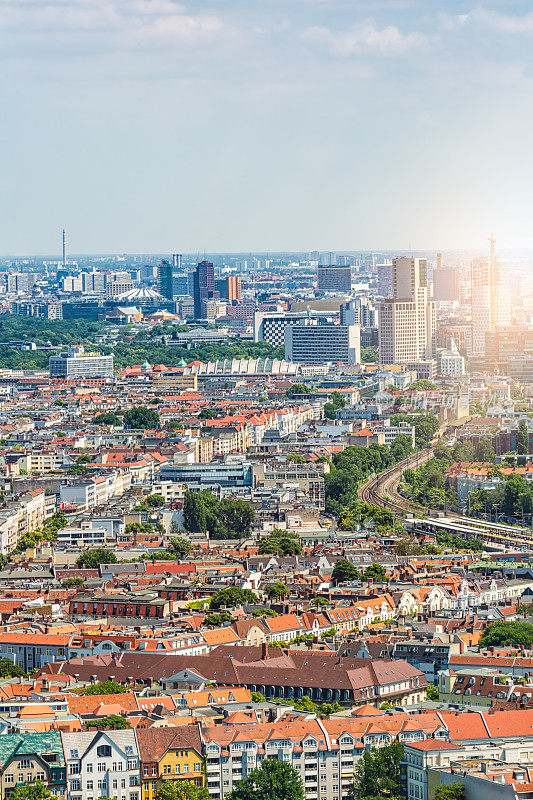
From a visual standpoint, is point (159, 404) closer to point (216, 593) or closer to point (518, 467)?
point (518, 467)

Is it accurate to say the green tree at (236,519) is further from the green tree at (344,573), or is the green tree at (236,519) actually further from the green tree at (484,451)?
the green tree at (484,451)

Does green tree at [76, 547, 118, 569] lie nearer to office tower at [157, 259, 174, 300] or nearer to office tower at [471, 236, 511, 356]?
office tower at [471, 236, 511, 356]

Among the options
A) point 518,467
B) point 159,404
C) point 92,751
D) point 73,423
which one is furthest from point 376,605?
point 159,404

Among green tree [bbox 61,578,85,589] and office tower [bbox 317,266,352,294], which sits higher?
office tower [bbox 317,266,352,294]

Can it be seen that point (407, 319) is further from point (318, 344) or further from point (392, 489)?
point (392, 489)

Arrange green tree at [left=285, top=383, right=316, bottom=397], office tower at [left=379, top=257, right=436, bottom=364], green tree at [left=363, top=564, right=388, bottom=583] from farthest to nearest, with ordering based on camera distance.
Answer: office tower at [left=379, top=257, right=436, bottom=364]
green tree at [left=285, top=383, right=316, bottom=397]
green tree at [left=363, top=564, right=388, bottom=583]

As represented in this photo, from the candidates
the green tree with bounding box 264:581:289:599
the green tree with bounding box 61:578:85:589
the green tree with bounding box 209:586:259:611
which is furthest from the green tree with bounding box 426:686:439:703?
the green tree with bounding box 61:578:85:589
